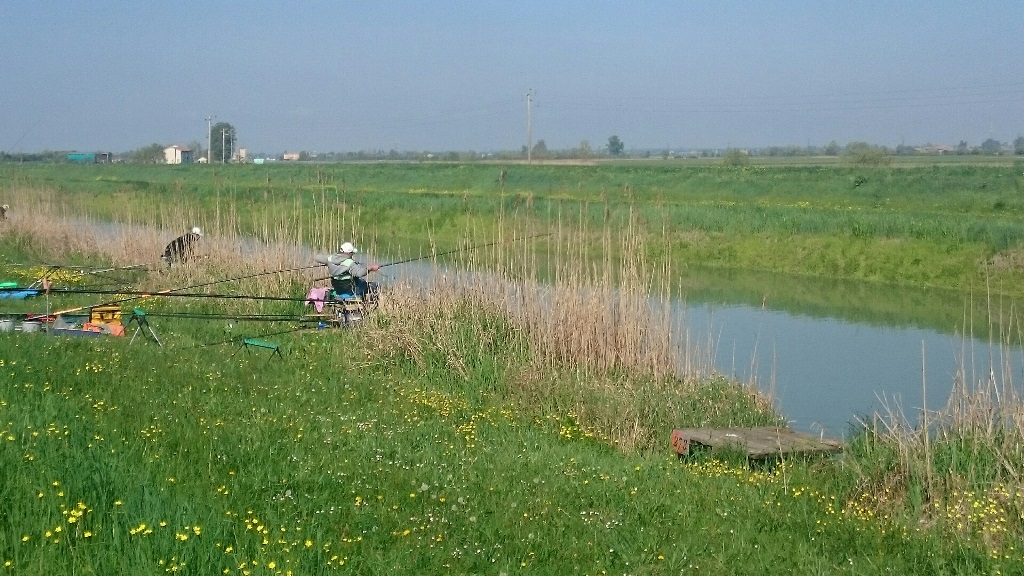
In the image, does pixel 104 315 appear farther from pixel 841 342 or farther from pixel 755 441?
pixel 841 342

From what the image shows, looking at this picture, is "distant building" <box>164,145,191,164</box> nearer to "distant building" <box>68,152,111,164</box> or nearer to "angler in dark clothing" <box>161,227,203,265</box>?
"distant building" <box>68,152,111,164</box>

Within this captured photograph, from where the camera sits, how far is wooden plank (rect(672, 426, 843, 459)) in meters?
9.22

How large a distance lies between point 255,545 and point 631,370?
675 cm

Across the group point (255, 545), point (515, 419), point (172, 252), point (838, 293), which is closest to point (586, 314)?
point (515, 419)

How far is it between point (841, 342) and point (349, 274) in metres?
8.43

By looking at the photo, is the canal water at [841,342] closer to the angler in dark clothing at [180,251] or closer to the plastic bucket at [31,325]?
the plastic bucket at [31,325]

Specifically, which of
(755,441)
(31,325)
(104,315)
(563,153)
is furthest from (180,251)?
(563,153)

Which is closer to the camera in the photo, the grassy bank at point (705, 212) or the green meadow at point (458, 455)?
the green meadow at point (458, 455)

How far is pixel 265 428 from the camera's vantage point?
8.55m

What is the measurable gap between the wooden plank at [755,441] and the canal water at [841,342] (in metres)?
0.54

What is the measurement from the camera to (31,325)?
41.4 ft

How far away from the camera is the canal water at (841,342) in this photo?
41.7ft

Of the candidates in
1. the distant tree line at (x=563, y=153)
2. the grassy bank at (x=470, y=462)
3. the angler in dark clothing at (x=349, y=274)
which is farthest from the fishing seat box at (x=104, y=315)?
the distant tree line at (x=563, y=153)

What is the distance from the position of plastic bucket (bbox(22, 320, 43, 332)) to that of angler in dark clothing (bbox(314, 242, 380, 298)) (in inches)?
147
